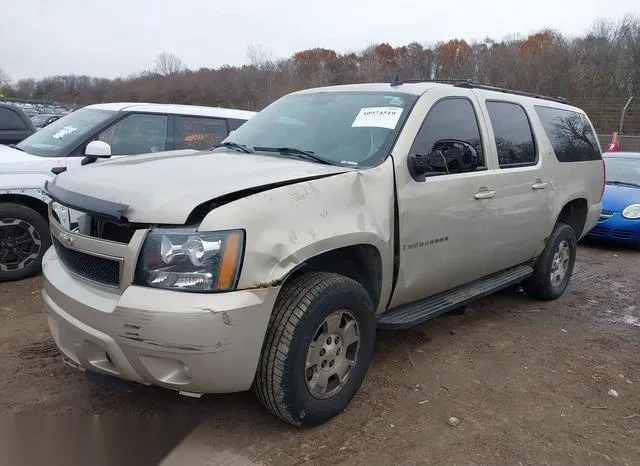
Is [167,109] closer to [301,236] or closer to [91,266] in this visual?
[91,266]

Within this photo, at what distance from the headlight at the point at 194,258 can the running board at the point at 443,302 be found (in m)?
1.25

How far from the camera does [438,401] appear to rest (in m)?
3.41

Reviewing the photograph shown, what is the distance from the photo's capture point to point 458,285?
13.5 ft

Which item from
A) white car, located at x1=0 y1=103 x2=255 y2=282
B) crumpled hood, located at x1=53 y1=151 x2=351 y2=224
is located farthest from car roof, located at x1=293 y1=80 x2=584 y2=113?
white car, located at x1=0 y1=103 x2=255 y2=282

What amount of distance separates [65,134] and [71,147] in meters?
0.33

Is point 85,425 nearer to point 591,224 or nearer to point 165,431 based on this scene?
point 165,431

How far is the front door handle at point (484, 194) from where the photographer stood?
155 inches

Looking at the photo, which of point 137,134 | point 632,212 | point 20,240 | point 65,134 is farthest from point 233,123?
point 632,212

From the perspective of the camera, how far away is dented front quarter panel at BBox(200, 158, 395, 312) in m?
2.56

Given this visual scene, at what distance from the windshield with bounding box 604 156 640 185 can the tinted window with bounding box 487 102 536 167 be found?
5.23m

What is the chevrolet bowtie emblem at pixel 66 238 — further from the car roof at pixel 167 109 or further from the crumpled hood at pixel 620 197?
the crumpled hood at pixel 620 197

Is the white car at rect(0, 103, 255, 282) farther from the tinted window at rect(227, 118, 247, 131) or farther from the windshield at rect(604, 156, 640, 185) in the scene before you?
the windshield at rect(604, 156, 640, 185)

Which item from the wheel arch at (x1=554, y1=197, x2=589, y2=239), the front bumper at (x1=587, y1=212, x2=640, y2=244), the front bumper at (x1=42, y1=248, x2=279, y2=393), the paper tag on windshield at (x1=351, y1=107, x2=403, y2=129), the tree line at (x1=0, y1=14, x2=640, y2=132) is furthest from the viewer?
the tree line at (x1=0, y1=14, x2=640, y2=132)

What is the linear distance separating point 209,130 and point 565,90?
122ft
